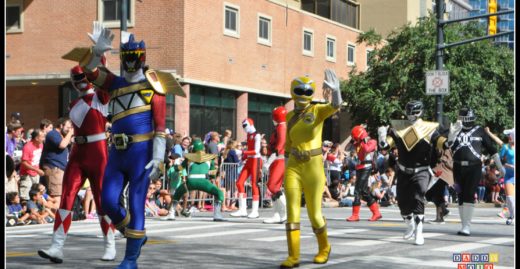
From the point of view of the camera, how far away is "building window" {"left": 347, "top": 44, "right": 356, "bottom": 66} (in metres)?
49.7

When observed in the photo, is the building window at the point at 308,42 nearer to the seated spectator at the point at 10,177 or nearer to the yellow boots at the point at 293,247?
the seated spectator at the point at 10,177

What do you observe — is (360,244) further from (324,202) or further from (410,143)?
Result: (324,202)


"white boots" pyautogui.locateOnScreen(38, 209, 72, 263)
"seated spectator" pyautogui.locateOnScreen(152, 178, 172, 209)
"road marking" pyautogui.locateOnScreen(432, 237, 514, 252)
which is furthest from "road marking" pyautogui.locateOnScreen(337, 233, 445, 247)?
"seated spectator" pyautogui.locateOnScreen(152, 178, 172, 209)

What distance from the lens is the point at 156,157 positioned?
332 inches

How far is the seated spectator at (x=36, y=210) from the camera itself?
15742 mm

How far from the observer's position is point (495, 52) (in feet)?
142

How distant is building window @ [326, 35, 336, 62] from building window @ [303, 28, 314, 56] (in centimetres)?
214

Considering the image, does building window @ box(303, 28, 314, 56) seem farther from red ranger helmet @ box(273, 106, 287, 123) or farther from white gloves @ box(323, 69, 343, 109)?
white gloves @ box(323, 69, 343, 109)

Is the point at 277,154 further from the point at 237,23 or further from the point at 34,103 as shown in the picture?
the point at 34,103

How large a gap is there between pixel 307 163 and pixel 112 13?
2639cm

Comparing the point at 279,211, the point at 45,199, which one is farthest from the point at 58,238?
the point at 45,199

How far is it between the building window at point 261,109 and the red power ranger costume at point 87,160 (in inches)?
1191

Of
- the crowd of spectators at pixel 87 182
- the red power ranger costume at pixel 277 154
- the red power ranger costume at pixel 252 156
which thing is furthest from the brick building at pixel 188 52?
the red power ranger costume at pixel 277 154

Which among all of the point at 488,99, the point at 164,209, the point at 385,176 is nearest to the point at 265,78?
the point at 488,99
